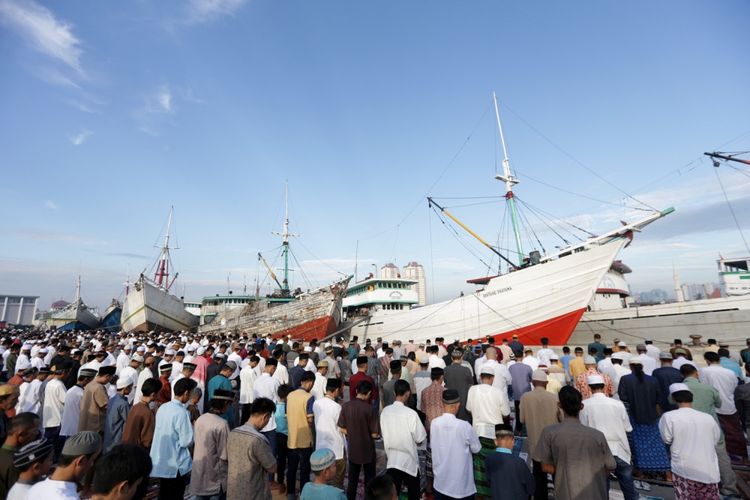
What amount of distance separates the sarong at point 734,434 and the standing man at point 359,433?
641 centimetres

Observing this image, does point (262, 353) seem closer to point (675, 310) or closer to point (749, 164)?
point (675, 310)

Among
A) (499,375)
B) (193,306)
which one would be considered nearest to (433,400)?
(499,375)

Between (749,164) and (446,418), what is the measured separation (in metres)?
25.5

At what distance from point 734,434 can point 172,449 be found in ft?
29.2

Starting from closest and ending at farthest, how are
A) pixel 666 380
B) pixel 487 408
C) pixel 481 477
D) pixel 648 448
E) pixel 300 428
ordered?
1. pixel 481 477
2. pixel 300 428
3. pixel 487 408
4. pixel 648 448
5. pixel 666 380

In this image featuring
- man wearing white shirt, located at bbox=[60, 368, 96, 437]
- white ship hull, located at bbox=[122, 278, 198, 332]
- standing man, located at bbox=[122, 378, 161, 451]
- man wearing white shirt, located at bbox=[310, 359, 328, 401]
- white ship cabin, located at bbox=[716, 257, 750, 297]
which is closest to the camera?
standing man, located at bbox=[122, 378, 161, 451]

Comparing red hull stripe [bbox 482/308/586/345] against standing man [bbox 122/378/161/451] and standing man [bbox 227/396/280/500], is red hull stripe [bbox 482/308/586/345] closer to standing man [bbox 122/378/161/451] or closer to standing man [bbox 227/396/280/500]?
standing man [bbox 227/396/280/500]

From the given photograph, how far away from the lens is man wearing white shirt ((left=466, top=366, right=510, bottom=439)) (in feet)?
17.0

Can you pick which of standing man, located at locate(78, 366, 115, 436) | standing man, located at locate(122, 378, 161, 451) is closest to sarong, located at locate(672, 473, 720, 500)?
standing man, located at locate(122, 378, 161, 451)

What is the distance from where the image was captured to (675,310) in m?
21.7

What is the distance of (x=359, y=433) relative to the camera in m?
4.36

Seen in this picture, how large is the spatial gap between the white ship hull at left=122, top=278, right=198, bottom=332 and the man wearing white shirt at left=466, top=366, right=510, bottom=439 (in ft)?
125

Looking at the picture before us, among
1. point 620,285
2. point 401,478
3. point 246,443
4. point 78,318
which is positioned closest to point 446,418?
point 401,478

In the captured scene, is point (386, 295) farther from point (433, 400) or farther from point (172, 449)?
point (172, 449)
